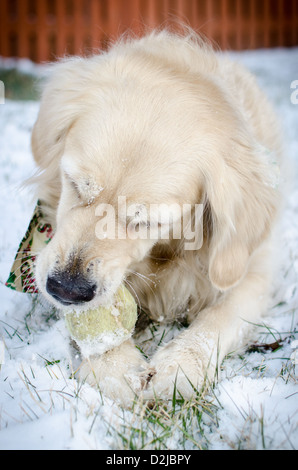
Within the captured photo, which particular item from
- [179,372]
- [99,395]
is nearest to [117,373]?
[99,395]

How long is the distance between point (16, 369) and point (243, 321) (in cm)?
111

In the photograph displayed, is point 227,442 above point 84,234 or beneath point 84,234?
beneath

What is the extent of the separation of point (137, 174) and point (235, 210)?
58 centimetres

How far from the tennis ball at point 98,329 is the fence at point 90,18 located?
863 cm

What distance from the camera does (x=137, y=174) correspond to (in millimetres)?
1904

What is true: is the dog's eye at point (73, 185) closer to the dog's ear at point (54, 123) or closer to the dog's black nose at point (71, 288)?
the dog's ear at point (54, 123)

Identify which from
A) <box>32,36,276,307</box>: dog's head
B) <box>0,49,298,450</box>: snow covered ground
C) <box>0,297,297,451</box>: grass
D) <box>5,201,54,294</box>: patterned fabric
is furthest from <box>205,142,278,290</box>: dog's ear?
<box>5,201,54,294</box>: patterned fabric

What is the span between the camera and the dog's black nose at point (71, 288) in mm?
1748

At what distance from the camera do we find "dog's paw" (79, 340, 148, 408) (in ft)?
5.77

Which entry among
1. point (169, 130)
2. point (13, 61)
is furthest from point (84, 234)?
point (13, 61)

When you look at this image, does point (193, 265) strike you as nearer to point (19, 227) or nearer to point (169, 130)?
point (169, 130)

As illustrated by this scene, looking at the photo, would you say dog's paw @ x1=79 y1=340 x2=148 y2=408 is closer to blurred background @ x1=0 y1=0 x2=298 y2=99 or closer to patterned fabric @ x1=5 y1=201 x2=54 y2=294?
patterned fabric @ x1=5 y1=201 x2=54 y2=294

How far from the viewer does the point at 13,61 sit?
1045 centimetres

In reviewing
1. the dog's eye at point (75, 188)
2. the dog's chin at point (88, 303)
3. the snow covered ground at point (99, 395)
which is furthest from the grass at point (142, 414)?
the dog's eye at point (75, 188)
